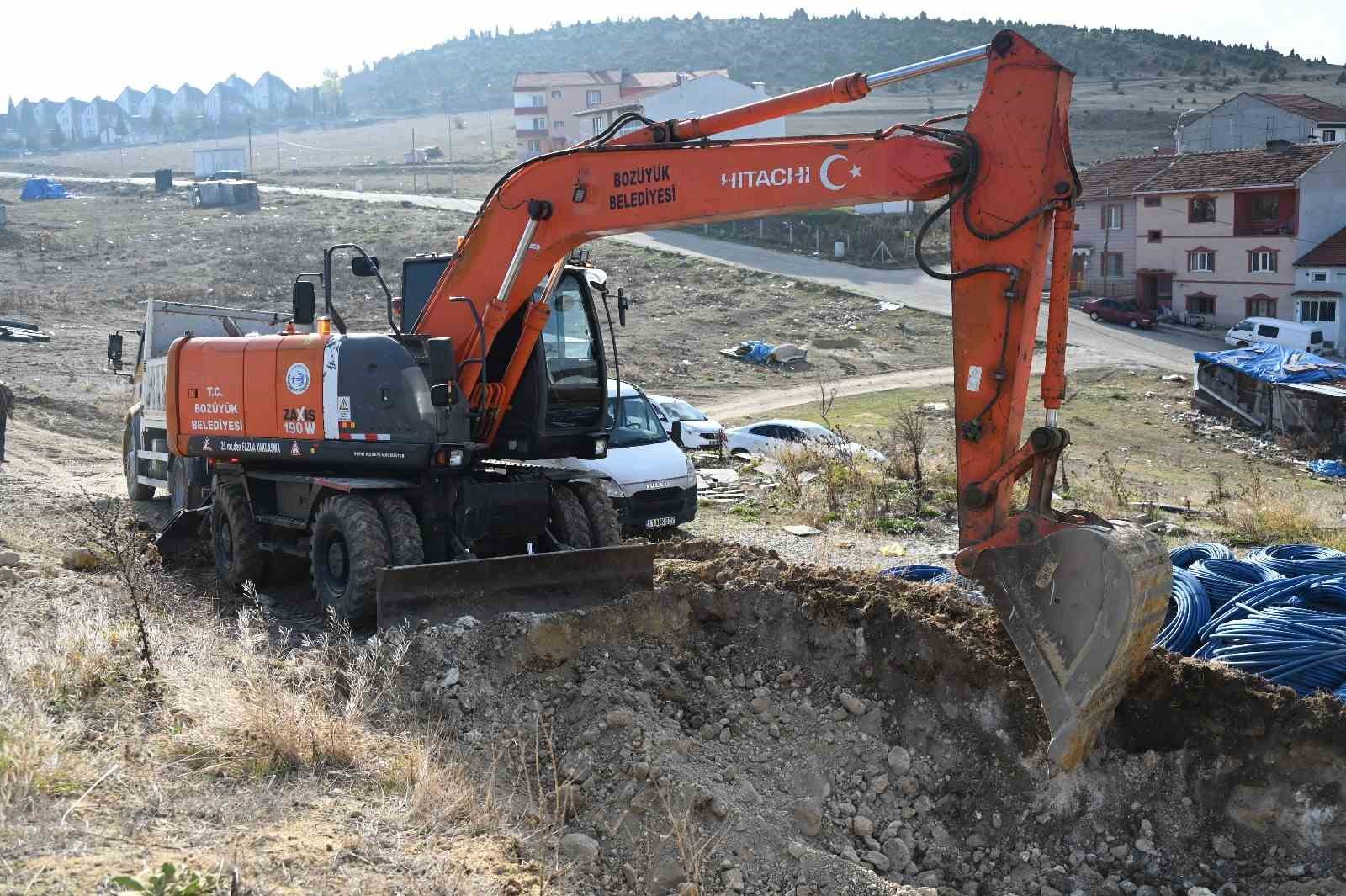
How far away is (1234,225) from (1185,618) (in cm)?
3911

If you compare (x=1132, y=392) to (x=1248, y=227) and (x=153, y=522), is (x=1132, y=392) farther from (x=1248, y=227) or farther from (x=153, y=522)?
(x=153, y=522)

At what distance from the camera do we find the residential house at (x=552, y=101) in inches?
3386

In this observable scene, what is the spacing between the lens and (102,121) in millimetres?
134500

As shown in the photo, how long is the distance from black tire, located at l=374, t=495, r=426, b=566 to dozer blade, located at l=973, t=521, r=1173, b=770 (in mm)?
4698

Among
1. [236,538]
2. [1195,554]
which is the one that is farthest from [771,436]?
[236,538]

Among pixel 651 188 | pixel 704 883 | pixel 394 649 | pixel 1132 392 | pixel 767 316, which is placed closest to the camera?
pixel 704 883

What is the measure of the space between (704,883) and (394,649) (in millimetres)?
2988

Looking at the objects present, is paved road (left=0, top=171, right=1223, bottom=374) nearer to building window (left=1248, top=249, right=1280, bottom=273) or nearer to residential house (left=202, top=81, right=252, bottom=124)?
building window (left=1248, top=249, right=1280, bottom=273)

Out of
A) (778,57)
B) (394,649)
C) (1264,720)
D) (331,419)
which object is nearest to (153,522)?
(331,419)

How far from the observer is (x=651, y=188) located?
9.04 meters

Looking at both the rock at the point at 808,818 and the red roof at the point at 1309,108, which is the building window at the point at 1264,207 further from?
the rock at the point at 808,818

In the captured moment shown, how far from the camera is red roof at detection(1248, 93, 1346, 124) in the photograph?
51.3 meters

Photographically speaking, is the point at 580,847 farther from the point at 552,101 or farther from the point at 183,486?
the point at 552,101

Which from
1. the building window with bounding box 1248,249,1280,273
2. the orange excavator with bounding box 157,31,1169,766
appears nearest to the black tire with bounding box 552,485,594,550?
the orange excavator with bounding box 157,31,1169,766
